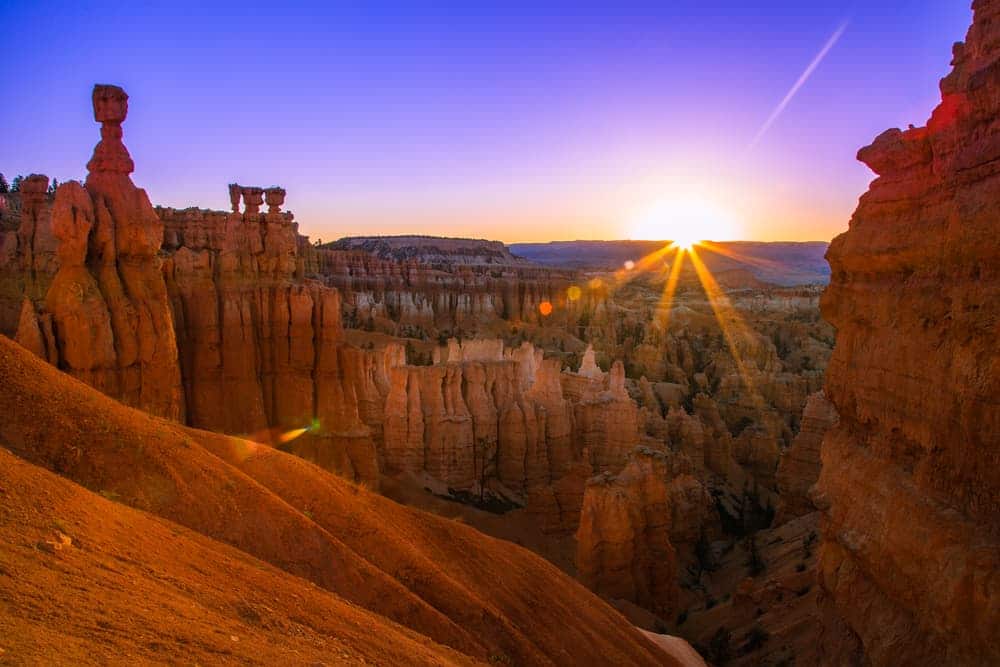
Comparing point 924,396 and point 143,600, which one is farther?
point 924,396

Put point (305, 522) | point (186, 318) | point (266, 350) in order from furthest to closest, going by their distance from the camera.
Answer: point (266, 350) → point (186, 318) → point (305, 522)

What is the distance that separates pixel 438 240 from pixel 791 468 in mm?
119696

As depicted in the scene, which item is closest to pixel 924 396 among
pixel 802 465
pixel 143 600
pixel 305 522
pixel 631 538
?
pixel 305 522

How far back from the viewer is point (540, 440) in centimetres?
3114

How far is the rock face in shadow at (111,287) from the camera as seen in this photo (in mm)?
14750

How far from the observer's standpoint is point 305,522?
9.20 meters

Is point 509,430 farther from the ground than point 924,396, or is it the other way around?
point 924,396

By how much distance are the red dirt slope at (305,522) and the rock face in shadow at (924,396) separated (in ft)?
14.0

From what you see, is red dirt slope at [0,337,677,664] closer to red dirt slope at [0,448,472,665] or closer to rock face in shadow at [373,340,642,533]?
red dirt slope at [0,448,472,665]

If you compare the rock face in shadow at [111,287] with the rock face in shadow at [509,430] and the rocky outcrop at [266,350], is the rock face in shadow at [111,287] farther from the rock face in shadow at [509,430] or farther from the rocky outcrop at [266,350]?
the rock face in shadow at [509,430]

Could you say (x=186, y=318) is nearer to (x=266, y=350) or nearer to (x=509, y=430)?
(x=266, y=350)

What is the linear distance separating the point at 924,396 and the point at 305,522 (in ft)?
26.3

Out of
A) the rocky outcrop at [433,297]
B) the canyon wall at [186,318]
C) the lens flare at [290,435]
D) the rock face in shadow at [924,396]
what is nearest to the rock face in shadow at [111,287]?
the canyon wall at [186,318]

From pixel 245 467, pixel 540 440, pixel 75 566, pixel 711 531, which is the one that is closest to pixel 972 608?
pixel 75 566
